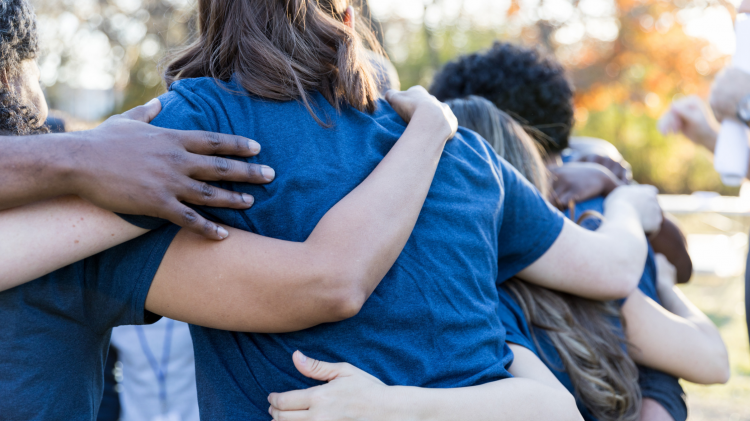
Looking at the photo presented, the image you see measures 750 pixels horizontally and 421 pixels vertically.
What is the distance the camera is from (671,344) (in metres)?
2.14

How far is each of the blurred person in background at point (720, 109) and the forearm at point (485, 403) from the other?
1.72 m

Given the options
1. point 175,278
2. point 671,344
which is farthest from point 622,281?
point 175,278

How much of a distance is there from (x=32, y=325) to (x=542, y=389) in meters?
1.26

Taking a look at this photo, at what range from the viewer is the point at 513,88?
2732 mm

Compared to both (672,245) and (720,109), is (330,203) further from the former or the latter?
(720,109)

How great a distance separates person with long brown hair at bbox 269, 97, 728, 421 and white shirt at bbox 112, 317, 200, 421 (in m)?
1.46

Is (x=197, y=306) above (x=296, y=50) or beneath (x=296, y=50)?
beneath

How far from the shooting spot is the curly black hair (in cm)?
275

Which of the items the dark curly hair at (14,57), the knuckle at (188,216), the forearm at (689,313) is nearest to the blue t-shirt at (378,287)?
the knuckle at (188,216)

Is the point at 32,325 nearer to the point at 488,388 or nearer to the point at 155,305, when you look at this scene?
→ the point at 155,305

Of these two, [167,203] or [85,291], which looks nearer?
[167,203]

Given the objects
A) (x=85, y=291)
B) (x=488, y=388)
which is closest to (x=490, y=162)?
(x=488, y=388)

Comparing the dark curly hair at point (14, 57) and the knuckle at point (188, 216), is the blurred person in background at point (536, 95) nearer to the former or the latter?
the knuckle at point (188, 216)

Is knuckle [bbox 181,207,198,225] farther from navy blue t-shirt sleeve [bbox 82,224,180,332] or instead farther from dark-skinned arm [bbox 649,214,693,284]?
dark-skinned arm [bbox 649,214,693,284]
